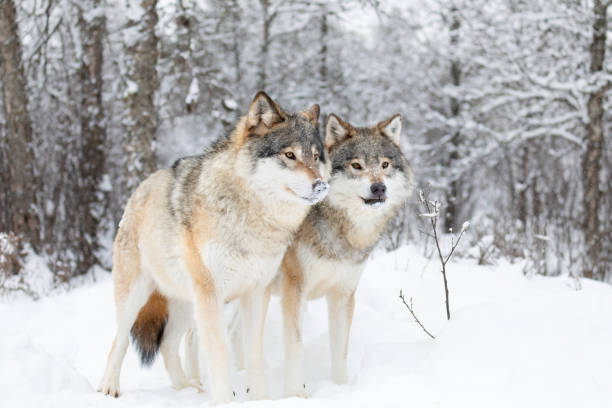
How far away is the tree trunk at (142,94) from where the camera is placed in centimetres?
764

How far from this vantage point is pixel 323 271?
3.70 m

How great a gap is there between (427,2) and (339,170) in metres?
11.4

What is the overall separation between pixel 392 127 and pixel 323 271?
1.33m

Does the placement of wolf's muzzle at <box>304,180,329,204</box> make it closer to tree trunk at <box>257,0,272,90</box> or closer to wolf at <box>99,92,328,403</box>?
wolf at <box>99,92,328,403</box>

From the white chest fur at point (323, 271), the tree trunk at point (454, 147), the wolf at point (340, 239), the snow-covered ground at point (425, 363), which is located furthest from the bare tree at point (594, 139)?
the white chest fur at point (323, 271)

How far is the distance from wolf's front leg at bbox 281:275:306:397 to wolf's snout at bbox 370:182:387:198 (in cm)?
81

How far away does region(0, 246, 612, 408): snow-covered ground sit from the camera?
7.59 ft

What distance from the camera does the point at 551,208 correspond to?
11.1 meters

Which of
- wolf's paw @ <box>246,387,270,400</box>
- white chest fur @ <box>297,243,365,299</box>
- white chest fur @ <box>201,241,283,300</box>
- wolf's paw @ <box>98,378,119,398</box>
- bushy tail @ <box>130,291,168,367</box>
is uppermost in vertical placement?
white chest fur @ <box>201,241,283,300</box>

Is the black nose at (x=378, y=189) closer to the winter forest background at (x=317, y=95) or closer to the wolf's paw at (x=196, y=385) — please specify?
the wolf's paw at (x=196, y=385)

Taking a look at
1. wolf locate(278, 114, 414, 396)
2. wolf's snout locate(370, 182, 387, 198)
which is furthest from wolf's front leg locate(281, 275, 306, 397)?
wolf's snout locate(370, 182, 387, 198)

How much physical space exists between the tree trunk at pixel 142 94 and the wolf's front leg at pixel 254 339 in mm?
4963

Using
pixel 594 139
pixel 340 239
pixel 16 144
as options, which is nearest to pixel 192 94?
pixel 16 144

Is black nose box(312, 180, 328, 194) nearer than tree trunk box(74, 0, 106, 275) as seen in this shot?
Yes
